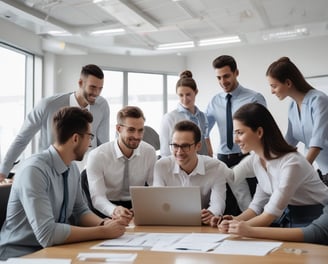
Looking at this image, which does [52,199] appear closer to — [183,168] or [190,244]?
[190,244]

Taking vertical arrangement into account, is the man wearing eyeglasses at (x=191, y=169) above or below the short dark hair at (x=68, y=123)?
below

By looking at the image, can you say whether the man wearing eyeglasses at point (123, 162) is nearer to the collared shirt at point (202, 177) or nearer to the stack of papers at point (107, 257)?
the collared shirt at point (202, 177)

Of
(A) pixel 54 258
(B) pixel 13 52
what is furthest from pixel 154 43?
(A) pixel 54 258

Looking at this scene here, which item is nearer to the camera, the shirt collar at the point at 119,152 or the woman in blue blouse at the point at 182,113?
the shirt collar at the point at 119,152

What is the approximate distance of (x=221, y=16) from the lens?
5574 mm

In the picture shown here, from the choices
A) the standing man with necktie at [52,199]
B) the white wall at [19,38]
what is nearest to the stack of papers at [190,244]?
the standing man with necktie at [52,199]

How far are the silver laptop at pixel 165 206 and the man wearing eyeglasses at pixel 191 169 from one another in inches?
12.8

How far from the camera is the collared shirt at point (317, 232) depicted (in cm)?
177

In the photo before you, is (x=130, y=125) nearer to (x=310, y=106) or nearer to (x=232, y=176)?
(x=232, y=176)

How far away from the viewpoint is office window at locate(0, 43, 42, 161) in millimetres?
5758

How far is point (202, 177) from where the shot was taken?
2504mm

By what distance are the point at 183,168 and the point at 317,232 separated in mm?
952

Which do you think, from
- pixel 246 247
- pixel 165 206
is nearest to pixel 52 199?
pixel 165 206

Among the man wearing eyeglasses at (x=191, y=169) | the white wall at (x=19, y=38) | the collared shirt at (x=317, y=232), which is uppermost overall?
the white wall at (x=19, y=38)
